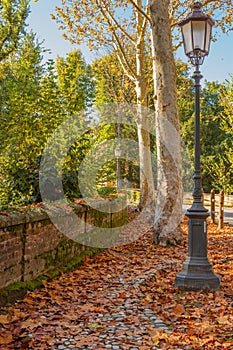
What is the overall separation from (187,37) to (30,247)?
3.89 meters

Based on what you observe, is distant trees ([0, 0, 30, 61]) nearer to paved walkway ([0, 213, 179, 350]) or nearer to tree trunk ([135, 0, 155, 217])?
tree trunk ([135, 0, 155, 217])

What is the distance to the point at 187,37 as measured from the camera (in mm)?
Answer: 6742

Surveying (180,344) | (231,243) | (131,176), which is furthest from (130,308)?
(131,176)

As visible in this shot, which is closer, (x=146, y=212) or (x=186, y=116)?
(x=146, y=212)

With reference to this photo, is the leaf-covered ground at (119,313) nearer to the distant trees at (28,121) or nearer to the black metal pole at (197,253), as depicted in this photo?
the black metal pole at (197,253)

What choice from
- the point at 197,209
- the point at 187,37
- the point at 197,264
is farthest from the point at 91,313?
the point at 187,37

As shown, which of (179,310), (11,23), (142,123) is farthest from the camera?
(142,123)

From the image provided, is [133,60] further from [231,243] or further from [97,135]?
[231,243]

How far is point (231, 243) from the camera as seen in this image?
1170 centimetres

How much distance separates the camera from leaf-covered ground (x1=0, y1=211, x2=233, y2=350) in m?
4.25

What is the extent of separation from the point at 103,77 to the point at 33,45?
49.0ft

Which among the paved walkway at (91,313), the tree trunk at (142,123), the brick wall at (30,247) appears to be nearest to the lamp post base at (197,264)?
the paved walkway at (91,313)

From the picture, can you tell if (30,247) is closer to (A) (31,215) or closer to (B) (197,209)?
(A) (31,215)

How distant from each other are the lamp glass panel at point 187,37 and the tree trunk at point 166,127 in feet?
11.5
